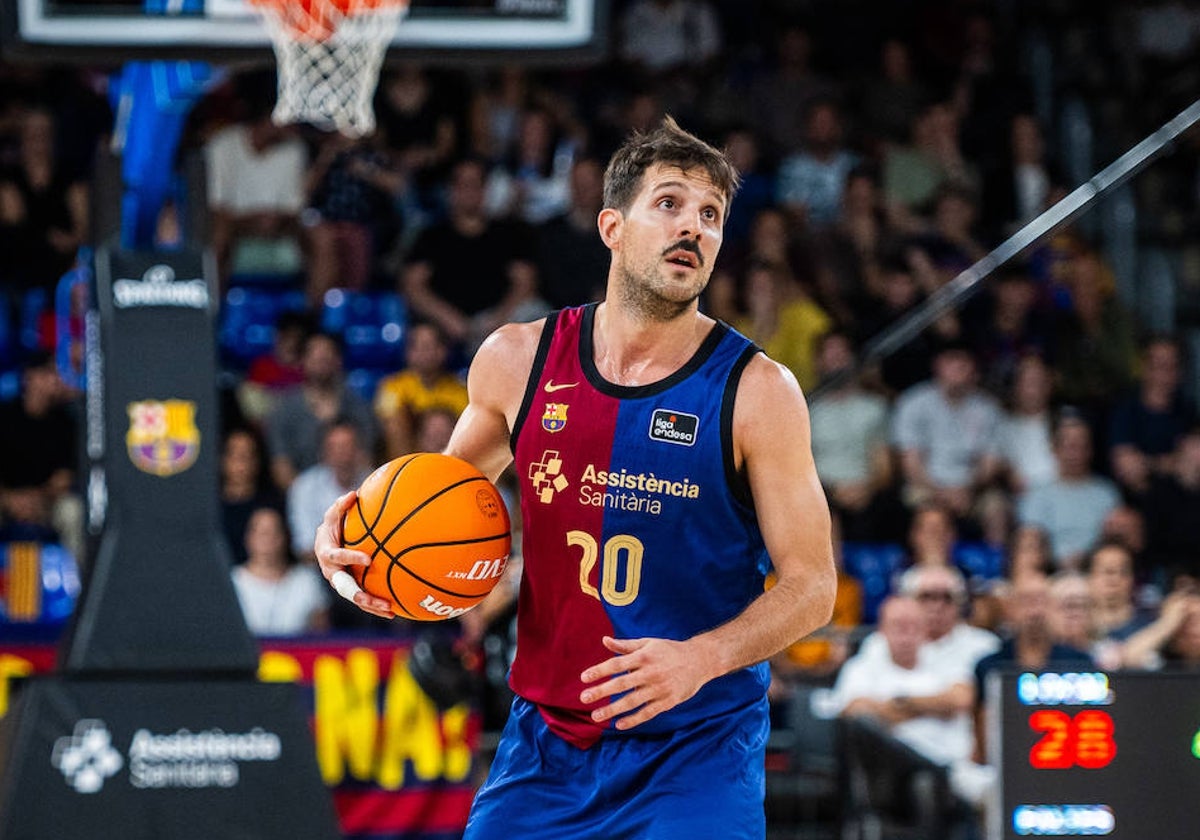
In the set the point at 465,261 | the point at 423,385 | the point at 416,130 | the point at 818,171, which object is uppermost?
the point at 416,130

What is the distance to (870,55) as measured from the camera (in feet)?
46.4

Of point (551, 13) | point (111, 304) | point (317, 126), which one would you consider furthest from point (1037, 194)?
point (111, 304)

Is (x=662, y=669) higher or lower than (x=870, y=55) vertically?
lower

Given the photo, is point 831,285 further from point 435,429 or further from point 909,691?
point 909,691

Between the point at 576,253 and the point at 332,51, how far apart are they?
479cm

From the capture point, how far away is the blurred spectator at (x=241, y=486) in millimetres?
9211

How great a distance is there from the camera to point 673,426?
3.84 m

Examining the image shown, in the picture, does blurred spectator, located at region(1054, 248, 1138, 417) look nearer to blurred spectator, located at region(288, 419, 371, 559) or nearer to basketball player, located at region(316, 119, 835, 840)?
blurred spectator, located at region(288, 419, 371, 559)

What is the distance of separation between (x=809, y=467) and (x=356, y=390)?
24.0 feet

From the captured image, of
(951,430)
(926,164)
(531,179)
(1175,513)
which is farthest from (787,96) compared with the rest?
(1175,513)

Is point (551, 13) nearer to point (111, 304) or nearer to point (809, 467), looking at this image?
point (111, 304)

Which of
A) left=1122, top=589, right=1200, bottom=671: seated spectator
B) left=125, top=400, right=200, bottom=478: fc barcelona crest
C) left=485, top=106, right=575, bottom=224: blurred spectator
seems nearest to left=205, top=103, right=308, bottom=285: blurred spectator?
left=485, top=106, right=575, bottom=224: blurred spectator

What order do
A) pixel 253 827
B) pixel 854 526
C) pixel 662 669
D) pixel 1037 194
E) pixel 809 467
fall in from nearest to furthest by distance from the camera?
pixel 662 669 → pixel 809 467 → pixel 253 827 → pixel 854 526 → pixel 1037 194

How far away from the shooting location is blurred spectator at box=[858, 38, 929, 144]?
13.2 metres
